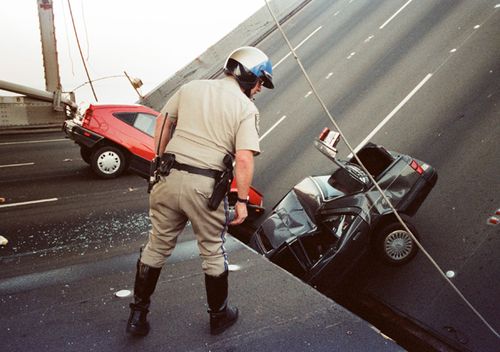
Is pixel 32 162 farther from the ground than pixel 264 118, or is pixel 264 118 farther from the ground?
pixel 264 118

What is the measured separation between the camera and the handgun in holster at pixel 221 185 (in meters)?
2.97

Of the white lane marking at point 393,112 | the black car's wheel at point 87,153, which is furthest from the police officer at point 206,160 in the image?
the black car's wheel at point 87,153

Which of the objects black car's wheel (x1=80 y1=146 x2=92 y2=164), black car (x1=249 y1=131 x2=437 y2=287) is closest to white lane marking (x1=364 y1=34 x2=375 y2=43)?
black car (x1=249 y1=131 x2=437 y2=287)

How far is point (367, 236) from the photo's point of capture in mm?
5156

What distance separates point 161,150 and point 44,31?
49.9ft

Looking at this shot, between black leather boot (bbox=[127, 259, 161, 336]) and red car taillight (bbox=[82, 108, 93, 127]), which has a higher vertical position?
red car taillight (bbox=[82, 108, 93, 127])

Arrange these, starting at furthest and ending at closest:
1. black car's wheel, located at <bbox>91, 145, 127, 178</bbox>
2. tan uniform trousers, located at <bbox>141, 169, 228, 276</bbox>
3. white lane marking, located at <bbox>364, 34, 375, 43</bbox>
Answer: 1. white lane marking, located at <bbox>364, 34, 375, 43</bbox>
2. black car's wheel, located at <bbox>91, 145, 127, 178</bbox>
3. tan uniform trousers, located at <bbox>141, 169, 228, 276</bbox>

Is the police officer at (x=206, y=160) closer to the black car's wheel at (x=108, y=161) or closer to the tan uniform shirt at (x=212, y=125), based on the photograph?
the tan uniform shirt at (x=212, y=125)

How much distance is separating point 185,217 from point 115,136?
6.18 metres

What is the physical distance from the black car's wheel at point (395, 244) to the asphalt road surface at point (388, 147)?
19 cm

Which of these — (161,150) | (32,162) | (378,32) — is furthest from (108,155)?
(378,32)

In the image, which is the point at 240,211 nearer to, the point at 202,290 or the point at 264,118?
the point at 202,290

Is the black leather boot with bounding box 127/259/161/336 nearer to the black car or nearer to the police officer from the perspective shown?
→ the police officer

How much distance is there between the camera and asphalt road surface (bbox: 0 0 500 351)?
5.36 meters
